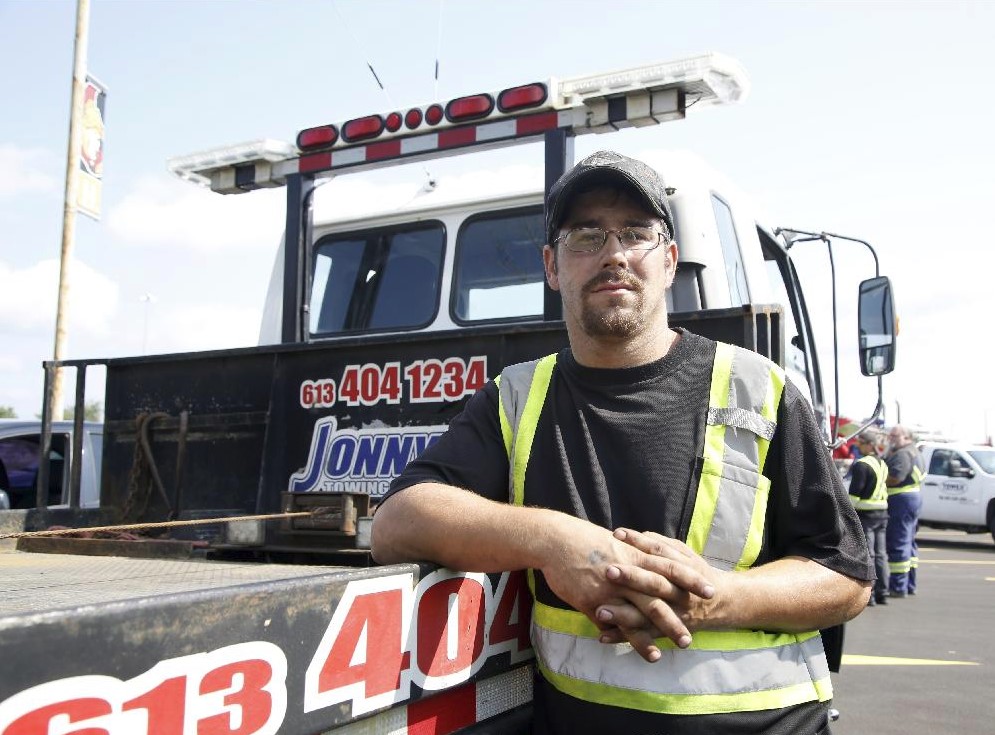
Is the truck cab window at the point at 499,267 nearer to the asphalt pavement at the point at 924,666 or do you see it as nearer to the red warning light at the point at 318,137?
the red warning light at the point at 318,137

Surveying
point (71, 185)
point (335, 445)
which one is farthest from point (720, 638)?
point (71, 185)

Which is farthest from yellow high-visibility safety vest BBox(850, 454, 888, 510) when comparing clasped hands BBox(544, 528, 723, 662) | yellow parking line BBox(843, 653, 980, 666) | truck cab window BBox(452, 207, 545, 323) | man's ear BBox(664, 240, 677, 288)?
clasped hands BBox(544, 528, 723, 662)

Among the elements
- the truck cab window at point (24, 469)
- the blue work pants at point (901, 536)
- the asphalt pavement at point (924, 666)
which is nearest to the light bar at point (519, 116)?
the asphalt pavement at point (924, 666)

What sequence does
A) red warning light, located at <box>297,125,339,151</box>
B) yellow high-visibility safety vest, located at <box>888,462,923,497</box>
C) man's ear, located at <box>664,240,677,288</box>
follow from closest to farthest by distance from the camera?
man's ear, located at <box>664,240,677,288</box> → red warning light, located at <box>297,125,339,151</box> → yellow high-visibility safety vest, located at <box>888,462,923,497</box>

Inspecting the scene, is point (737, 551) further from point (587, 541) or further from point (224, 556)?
point (224, 556)

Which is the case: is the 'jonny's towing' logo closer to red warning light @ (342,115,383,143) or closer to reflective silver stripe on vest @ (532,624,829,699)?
red warning light @ (342,115,383,143)

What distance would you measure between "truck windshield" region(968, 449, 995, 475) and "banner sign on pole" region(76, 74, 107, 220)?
14652mm

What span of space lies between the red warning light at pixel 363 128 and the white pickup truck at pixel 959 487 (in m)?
14.8

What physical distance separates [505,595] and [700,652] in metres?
0.39

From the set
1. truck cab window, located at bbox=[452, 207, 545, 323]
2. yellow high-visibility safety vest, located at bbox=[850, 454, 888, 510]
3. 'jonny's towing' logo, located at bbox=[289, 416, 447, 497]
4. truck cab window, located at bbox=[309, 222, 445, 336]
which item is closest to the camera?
'jonny's towing' logo, located at bbox=[289, 416, 447, 497]

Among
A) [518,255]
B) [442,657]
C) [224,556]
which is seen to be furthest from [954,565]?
[442,657]

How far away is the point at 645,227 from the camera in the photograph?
2166 mm

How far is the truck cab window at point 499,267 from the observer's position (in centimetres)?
466

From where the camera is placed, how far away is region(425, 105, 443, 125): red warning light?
154 inches
